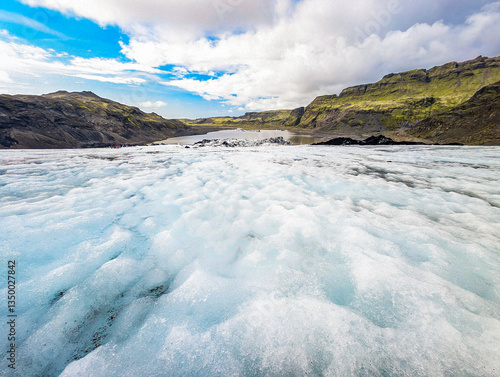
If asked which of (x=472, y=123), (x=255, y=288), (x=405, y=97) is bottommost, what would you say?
(x=255, y=288)

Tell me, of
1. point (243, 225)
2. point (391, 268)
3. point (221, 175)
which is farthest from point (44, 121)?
point (391, 268)

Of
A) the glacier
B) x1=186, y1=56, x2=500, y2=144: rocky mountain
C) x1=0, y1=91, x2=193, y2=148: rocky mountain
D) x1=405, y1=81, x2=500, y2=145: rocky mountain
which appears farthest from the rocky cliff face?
the glacier

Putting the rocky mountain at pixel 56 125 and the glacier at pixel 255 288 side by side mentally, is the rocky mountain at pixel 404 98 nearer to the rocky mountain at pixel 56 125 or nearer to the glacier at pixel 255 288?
the glacier at pixel 255 288

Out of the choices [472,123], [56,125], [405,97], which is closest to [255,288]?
[56,125]

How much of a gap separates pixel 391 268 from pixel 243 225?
102 inches

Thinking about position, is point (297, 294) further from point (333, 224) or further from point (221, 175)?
point (221, 175)

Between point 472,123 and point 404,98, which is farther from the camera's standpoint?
point 404,98

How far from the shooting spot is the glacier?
5.75 ft

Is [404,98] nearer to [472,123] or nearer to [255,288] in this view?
[472,123]

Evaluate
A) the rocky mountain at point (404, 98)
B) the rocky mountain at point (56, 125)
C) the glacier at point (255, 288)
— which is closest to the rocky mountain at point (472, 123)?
the rocky mountain at point (404, 98)

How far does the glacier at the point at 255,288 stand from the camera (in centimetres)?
175

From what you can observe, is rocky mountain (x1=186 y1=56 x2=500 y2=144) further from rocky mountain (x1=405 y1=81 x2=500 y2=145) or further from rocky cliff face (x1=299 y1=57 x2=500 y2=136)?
rocky mountain (x1=405 y1=81 x2=500 y2=145)

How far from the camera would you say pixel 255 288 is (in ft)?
8.39

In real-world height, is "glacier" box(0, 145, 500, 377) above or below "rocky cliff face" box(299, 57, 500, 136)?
below
